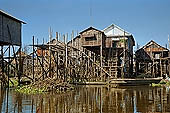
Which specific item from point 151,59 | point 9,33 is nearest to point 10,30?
point 9,33

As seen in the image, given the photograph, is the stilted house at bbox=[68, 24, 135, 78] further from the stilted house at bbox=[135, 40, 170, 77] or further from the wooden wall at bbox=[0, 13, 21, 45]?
the wooden wall at bbox=[0, 13, 21, 45]

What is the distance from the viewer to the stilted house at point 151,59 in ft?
125

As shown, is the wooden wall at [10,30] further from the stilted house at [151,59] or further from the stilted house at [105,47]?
the stilted house at [151,59]

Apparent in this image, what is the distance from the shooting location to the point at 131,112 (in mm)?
9594

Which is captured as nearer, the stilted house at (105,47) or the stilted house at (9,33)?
the stilted house at (9,33)

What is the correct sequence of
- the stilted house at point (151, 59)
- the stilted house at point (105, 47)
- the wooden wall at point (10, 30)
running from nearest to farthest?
the wooden wall at point (10, 30) < the stilted house at point (105, 47) < the stilted house at point (151, 59)

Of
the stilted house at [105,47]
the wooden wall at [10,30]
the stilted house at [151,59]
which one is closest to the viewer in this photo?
the wooden wall at [10,30]

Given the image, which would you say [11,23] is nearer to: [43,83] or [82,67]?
[43,83]

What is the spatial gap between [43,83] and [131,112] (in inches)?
375

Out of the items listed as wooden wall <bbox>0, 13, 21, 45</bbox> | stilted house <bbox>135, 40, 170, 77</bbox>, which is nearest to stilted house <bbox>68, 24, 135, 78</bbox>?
stilted house <bbox>135, 40, 170, 77</bbox>

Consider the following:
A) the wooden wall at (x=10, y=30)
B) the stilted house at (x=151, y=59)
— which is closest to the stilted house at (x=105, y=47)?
the stilted house at (x=151, y=59)

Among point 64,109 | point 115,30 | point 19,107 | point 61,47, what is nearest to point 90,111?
point 64,109

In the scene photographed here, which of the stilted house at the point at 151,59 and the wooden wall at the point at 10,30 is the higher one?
the wooden wall at the point at 10,30

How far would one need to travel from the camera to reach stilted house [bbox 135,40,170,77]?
3809 centimetres
